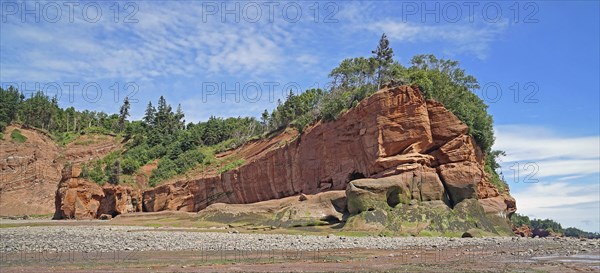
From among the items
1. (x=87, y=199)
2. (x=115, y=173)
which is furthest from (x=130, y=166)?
(x=87, y=199)

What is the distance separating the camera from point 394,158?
42.6 metres

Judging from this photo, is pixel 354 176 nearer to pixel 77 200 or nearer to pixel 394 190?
pixel 394 190

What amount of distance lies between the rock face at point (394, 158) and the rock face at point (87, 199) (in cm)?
2872

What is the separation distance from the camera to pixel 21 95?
128375mm

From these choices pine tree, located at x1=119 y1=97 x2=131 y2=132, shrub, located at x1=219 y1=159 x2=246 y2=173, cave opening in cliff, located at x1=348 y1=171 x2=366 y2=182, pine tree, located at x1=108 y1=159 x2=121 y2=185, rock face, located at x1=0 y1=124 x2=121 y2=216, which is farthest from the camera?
pine tree, located at x1=119 y1=97 x2=131 y2=132

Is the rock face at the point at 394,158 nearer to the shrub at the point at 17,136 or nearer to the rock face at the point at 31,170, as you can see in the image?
the rock face at the point at 31,170

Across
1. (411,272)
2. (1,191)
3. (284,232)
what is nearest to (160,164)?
(1,191)

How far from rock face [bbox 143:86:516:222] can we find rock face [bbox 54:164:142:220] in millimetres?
28715

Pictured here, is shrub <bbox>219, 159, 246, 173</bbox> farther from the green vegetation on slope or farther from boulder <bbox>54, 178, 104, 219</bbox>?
boulder <bbox>54, 178, 104, 219</bbox>

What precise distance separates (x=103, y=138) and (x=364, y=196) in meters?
98.9

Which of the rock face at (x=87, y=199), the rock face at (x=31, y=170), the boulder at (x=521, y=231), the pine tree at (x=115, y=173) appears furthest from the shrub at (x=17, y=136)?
the boulder at (x=521, y=231)

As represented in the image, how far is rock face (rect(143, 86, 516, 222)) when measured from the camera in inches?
1581

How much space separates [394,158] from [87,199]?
48.0m

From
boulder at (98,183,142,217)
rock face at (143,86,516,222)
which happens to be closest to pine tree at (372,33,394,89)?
rock face at (143,86,516,222)
